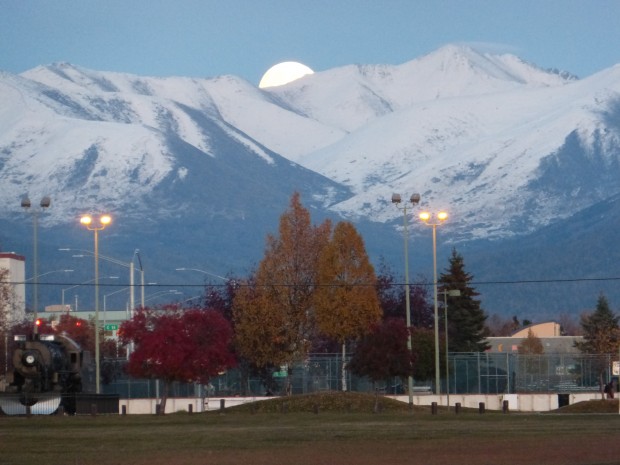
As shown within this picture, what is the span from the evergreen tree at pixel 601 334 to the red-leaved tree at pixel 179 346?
54.6 metres

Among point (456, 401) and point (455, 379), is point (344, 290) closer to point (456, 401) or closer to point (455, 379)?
point (456, 401)

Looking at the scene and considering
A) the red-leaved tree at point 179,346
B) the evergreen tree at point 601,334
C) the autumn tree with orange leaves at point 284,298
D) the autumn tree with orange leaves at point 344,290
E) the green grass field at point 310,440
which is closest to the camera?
the green grass field at point 310,440

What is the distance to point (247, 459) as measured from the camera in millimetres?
33375

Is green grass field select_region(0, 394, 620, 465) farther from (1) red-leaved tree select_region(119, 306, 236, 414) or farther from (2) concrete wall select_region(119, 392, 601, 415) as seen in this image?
(2) concrete wall select_region(119, 392, 601, 415)

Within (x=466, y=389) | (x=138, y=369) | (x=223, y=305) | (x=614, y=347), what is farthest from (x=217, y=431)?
(x=614, y=347)

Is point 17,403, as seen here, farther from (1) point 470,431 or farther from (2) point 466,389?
(2) point 466,389

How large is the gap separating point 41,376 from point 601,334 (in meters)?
67.1

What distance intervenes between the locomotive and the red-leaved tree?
421 centimetres

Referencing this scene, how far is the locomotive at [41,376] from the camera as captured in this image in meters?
59.6

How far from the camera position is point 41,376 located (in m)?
60.3

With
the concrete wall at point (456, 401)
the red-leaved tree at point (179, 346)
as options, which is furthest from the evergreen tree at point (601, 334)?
the red-leaved tree at point (179, 346)

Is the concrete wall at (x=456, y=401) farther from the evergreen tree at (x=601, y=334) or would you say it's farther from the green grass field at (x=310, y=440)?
the evergreen tree at (x=601, y=334)

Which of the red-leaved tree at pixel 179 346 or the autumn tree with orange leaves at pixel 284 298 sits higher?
the autumn tree with orange leaves at pixel 284 298

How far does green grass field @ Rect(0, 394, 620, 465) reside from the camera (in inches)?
1319
